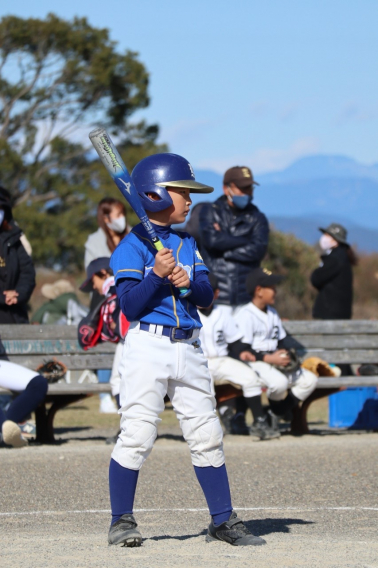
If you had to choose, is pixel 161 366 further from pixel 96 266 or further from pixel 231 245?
pixel 231 245

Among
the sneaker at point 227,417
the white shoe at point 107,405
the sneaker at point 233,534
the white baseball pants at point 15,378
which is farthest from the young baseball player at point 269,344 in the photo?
the sneaker at point 233,534

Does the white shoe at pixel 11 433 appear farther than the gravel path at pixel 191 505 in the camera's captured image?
Yes

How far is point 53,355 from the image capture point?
30.2 feet

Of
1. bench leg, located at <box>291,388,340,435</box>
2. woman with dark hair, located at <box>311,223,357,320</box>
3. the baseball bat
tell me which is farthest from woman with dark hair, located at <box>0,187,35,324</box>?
the baseball bat

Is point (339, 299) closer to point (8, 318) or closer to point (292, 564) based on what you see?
point (8, 318)

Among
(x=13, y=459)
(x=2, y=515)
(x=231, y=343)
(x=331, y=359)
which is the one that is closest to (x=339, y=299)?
(x=331, y=359)

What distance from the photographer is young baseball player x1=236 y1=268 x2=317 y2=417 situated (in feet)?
29.8

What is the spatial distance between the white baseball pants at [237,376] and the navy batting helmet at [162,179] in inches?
166

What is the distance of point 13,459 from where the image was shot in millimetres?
7703

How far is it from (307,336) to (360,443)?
4.70ft

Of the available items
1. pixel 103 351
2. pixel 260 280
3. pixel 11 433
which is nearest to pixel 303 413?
pixel 260 280

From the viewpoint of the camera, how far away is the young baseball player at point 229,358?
8867 mm

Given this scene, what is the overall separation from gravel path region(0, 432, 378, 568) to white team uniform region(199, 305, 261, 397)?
1.74ft

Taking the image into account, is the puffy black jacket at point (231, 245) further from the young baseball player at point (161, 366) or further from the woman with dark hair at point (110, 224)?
the young baseball player at point (161, 366)
